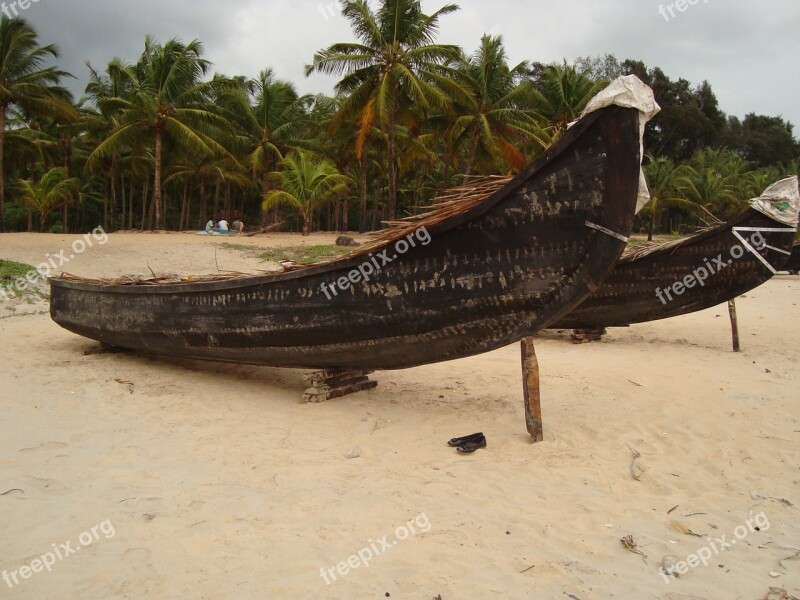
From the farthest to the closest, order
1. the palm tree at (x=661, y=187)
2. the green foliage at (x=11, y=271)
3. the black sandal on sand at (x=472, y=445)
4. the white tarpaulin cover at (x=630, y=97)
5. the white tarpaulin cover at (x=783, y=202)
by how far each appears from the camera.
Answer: the palm tree at (x=661, y=187), the green foliage at (x=11, y=271), the white tarpaulin cover at (x=783, y=202), the black sandal on sand at (x=472, y=445), the white tarpaulin cover at (x=630, y=97)

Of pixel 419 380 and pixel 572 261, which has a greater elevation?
pixel 572 261

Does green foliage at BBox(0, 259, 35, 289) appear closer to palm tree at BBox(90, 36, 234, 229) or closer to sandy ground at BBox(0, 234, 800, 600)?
sandy ground at BBox(0, 234, 800, 600)

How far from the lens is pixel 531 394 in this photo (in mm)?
3996

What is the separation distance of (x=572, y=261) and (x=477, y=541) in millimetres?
1911

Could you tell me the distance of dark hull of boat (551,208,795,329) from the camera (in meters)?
7.20

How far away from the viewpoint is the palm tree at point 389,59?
1786cm

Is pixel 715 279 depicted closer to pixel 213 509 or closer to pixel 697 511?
pixel 697 511

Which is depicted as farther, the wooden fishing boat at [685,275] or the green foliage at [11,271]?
the green foliage at [11,271]

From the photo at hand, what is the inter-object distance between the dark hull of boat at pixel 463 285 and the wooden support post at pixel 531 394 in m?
0.21

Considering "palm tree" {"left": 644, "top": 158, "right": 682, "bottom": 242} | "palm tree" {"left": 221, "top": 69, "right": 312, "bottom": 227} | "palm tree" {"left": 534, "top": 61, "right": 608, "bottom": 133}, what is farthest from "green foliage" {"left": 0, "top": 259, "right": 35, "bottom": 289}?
"palm tree" {"left": 644, "top": 158, "right": 682, "bottom": 242}

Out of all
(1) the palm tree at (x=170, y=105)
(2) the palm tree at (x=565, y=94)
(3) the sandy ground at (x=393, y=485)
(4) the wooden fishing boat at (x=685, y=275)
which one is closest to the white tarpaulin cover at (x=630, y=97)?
(3) the sandy ground at (x=393, y=485)

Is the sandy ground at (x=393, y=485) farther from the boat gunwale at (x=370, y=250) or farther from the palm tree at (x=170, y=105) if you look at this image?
the palm tree at (x=170, y=105)

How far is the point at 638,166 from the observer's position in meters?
3.44

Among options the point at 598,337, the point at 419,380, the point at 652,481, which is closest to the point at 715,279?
the point at 598,337
